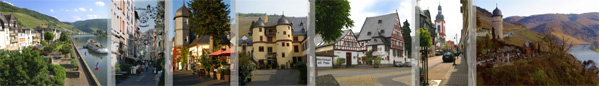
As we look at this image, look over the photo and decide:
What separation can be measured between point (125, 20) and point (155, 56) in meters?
0.88

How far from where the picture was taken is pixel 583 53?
6848 millimetres

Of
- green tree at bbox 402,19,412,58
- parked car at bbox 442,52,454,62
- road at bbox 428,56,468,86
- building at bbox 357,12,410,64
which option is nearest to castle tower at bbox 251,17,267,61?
building at bbox 357,12,410,64

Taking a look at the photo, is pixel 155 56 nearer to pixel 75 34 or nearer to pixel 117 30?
pixel 117 30

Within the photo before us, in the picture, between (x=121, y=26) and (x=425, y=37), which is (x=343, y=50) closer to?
(x=425, y=37)

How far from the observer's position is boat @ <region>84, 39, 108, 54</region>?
7.32 meters

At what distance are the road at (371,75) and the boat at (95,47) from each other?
13.2 feet

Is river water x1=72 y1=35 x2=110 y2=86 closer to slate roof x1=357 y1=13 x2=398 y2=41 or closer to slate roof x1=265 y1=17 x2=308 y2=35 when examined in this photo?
slate roof x1=265 y1=17 x2=308 y2=35

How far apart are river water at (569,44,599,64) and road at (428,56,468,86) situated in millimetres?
1860

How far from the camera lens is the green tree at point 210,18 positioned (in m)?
7.23

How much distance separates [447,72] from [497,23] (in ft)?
4.14

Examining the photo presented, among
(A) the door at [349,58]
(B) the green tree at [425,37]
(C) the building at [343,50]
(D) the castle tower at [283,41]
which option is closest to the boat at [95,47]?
(D) the castle tower at [283,41]

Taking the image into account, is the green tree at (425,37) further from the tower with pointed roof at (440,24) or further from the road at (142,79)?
the road at (142,79)

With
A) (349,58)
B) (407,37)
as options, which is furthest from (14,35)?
(407,37)

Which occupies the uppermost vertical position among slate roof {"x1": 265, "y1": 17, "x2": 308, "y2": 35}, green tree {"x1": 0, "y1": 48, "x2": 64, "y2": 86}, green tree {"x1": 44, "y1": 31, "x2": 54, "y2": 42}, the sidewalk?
slate roof {"x1": 265, "y1": 17, "x2": 308, "y2": 35}
